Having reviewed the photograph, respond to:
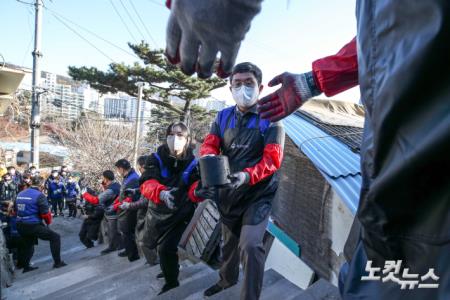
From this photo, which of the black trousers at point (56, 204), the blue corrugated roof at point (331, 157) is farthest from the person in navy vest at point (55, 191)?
the blue corrugated roof at point (331, 157)

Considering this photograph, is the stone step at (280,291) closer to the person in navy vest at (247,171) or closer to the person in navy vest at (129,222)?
the person in navy vest at (247,171)

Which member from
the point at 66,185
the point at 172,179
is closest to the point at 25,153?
the point at 66,185

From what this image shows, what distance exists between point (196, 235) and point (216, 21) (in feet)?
14.9

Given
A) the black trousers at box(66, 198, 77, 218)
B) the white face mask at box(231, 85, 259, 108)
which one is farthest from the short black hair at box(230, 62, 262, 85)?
the black trousers at box(66, 198, 77, 218)

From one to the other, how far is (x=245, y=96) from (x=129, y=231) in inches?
137

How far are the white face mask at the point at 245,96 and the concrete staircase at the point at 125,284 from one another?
5.01ft

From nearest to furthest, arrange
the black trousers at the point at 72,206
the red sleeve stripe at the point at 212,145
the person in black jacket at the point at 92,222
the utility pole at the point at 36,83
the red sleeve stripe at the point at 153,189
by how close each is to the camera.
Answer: the red sleeve stripe at the point at 212,145, the red sleeve stripe at the point at 153,189, the person in black jacket at the point at 92,222, the utility pole at the point at 36,83, the black trousers at the point at 72,206

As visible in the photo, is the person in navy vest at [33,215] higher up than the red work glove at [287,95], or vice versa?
the red work glove at [287,95]

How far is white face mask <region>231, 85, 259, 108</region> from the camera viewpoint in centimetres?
266

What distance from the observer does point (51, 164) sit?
28.5 metres

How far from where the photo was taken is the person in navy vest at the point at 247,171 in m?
2.40

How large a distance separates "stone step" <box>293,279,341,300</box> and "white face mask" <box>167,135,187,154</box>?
1.74 m

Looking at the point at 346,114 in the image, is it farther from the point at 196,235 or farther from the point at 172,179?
the point at 172,179

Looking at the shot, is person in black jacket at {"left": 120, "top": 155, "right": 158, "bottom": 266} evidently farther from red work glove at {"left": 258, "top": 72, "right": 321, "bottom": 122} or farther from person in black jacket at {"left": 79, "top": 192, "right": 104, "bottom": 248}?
person in black jacket at {"left": 79, "top": 192, "right": 104, "bottom": 248}
